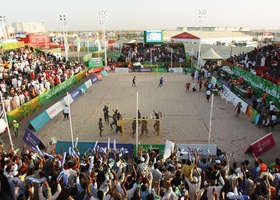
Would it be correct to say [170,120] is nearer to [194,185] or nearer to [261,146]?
[261,146]

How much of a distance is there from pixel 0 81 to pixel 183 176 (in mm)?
19278

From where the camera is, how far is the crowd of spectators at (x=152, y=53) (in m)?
39.8

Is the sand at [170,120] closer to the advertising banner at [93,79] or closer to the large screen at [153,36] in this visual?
the advertising banner at [93,79]

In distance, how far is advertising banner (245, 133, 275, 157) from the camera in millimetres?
10977

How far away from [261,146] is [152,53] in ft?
108

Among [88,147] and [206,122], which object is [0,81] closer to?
[88,147]

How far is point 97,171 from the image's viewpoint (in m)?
6.50

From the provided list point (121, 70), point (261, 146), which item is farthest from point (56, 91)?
point (261, 146)

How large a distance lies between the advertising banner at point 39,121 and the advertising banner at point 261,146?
11.0 metres

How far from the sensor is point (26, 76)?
24094 millimetres

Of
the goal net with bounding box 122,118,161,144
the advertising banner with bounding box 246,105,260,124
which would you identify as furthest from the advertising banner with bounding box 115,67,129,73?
the goal net with bounding box 122,118,161,144

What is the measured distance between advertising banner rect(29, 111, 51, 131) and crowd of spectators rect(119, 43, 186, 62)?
24969 millimetres

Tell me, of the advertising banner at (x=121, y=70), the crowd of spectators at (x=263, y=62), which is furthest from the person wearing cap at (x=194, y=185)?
the advertising banner at (x=121, y=70)

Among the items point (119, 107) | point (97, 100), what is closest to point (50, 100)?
point (97, 100)
